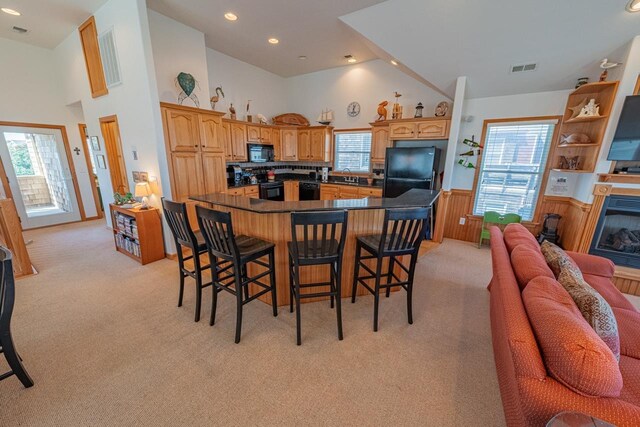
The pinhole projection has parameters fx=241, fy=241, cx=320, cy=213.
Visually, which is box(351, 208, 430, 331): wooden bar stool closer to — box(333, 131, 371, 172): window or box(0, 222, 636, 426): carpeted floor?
box(0, 222, 636, 426): carpeted floor

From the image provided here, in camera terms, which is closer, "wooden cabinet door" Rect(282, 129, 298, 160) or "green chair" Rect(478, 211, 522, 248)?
"green chair" Rect(478, 211, 522, 248)

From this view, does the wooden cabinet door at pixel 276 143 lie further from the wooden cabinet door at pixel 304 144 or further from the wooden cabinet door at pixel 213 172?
the wooden cabinet door at pixel 213 172

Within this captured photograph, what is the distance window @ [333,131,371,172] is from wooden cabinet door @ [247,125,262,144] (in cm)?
180

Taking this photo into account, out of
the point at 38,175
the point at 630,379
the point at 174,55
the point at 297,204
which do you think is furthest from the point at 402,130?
the point at 38,175

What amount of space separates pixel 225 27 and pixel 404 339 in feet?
15.3

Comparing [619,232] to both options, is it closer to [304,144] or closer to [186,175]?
[304,144]

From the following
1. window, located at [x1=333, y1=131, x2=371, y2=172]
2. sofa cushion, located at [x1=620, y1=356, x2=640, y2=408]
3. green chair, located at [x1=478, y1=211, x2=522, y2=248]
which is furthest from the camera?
window, located at [x1=333, y1=131, x2=371, y2=172]

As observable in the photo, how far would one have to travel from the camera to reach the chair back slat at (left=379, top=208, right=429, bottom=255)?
1917 millimetres

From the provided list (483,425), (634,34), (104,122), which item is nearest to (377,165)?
(634,34)

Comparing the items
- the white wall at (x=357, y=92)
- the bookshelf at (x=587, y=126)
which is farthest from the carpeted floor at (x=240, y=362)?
the white wall at (x=357, y=92)

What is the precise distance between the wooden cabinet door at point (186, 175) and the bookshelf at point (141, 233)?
447 mm

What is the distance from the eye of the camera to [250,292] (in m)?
2.60

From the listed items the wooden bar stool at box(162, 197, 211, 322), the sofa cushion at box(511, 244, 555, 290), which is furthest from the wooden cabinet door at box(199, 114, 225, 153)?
the sofa cushion at box(511, 244, 555, 290)

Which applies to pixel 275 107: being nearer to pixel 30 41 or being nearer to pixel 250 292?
pixel 30 41
